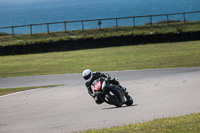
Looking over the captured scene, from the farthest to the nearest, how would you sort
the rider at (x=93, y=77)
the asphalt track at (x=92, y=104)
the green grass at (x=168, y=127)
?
the rider at (x=93, y=77) < the asphalt track at (x=92, y=104) < the green grass at (x=168, y=127)

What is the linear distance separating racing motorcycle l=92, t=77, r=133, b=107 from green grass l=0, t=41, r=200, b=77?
35.8ft

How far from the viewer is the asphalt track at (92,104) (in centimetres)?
891

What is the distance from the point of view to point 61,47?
33.6 meters

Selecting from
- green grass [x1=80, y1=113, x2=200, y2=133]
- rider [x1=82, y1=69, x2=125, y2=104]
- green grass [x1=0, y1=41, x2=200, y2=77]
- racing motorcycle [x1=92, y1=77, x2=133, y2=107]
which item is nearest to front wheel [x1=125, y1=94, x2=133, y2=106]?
racing motorcycle [x1=92, y1=77, x2=133, y2=107]

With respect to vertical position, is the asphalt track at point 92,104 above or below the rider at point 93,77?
below

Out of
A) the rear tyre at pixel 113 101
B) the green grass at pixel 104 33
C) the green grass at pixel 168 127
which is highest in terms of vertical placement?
the green grass at pixel 168 127

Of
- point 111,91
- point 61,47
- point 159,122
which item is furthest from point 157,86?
point 61,47

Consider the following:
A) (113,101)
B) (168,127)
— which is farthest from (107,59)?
(168,127)

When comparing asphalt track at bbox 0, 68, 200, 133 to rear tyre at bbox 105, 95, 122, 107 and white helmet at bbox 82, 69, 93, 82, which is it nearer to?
rear tyre at bbox 105, 95, 122, 107

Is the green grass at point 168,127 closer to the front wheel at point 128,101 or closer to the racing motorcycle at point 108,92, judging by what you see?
the racing motorcycle at point 108,92

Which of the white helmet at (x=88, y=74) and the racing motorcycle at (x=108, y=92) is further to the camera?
the white helmet at (x=88, y=74)

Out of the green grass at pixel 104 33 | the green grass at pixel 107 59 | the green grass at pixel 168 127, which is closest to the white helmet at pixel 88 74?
the green grass at pixel 168 127

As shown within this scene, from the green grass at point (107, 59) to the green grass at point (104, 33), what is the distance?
1.68 meters

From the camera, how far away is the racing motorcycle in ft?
32.8
